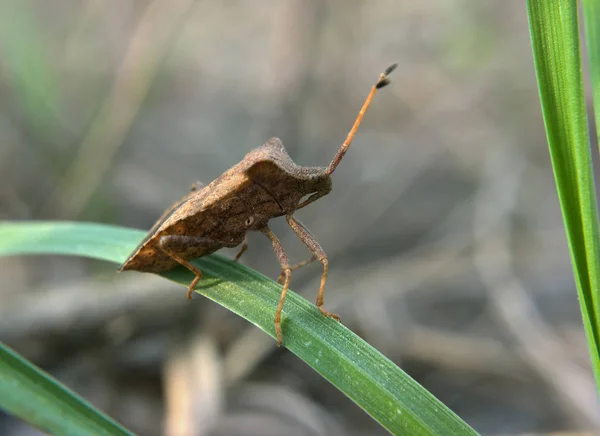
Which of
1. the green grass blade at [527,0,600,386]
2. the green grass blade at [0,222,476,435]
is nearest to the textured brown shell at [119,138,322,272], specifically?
the green grass blade at [0,222,476,435]

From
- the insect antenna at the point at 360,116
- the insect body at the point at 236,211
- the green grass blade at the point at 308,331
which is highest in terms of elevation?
the insect antenna at the point at 360,116

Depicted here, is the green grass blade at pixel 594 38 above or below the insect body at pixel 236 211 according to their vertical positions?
above

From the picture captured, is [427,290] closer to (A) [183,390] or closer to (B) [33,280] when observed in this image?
(A) [183,390]

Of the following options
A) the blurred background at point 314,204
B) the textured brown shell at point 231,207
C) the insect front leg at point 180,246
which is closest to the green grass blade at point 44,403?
the insect front leg at point 180,246

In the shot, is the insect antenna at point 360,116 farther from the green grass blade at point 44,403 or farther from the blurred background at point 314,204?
the blurred background at point 314,204

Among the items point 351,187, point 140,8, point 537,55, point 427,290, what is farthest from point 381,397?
point 140,8

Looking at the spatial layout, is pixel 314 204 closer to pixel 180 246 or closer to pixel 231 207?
pixel 231 207
